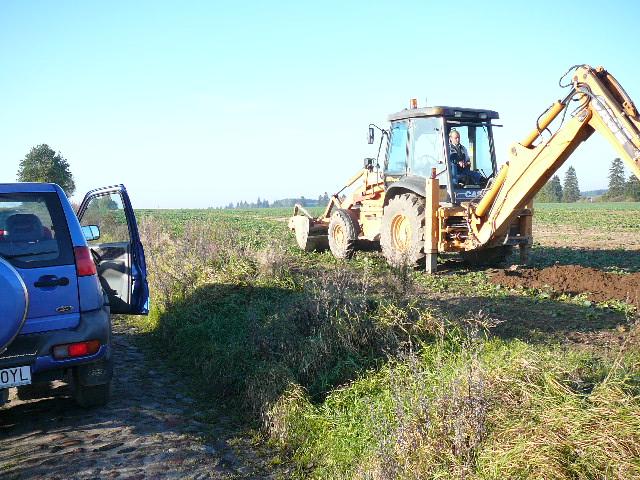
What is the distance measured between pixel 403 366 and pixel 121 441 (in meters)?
2.40

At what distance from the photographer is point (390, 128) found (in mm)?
12016

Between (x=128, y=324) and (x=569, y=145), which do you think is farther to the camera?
(x=128, y=324)

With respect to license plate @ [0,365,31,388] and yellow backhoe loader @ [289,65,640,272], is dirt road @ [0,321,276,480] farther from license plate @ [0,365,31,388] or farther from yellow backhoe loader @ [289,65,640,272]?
yellow backhoe loader @ [289,65,640,272]

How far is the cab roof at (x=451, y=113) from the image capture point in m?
10.8

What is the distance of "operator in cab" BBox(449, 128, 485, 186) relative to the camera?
10898 millimetres

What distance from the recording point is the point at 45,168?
3991 centimetres

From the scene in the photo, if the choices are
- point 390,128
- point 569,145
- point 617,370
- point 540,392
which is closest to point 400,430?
point 540,392

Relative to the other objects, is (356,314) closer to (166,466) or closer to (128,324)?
(166,466)

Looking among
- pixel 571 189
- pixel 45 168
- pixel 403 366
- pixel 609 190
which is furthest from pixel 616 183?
pixel 403 366

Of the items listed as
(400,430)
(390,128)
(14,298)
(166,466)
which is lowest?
(166,466)

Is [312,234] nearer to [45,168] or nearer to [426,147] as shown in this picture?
[426,147]

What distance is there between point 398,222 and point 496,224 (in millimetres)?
2337

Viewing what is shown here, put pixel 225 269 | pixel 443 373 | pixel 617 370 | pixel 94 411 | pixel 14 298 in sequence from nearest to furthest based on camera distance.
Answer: pixel 617 370 → pixel 14 298 → pixel 443 373 → pixel 94 411 → pixel 225 269

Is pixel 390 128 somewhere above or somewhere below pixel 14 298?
above
